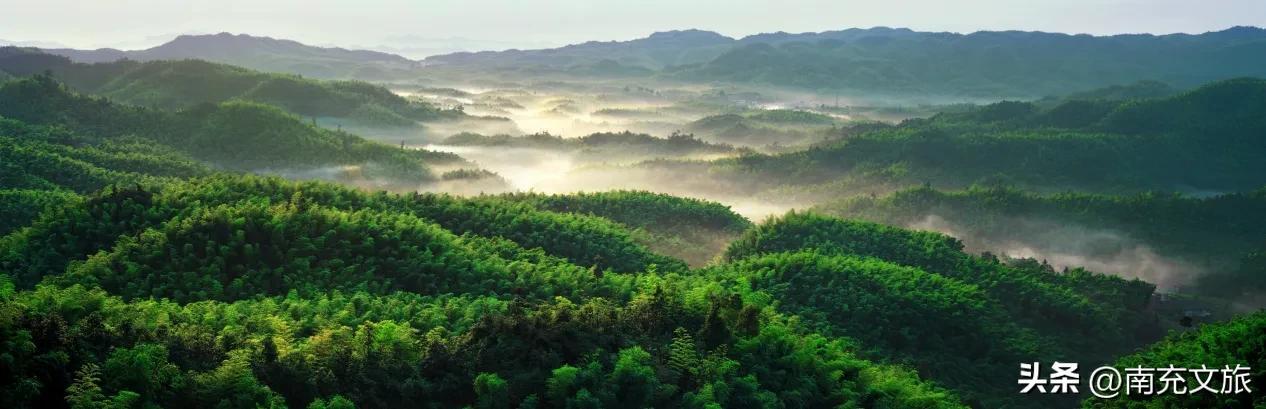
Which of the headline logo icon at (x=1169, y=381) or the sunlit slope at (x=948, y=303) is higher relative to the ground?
the headline logo icon at (x=1169, y=381)

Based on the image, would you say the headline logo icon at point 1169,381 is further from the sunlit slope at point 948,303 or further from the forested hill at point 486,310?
the sunlit slope at point 948,303

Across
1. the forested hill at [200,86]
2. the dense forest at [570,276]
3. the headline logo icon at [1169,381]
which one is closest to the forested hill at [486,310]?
the dense forest at [570,276]

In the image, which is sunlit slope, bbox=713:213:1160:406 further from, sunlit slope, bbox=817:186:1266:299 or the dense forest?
sunlit slope, bbox=817:186:1266:299

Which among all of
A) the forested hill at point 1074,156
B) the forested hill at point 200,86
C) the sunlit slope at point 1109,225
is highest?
the forested hill at point 200,86

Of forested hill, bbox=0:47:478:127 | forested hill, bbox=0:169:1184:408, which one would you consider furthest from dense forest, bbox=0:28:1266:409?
forested hill, bbox=0:47:478:127

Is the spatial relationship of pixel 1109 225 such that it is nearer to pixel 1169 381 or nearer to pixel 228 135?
pixel 1169 381

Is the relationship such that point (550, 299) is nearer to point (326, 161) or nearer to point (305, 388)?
point (305, 388)

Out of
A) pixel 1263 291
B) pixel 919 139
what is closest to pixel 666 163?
pixel 919 139
